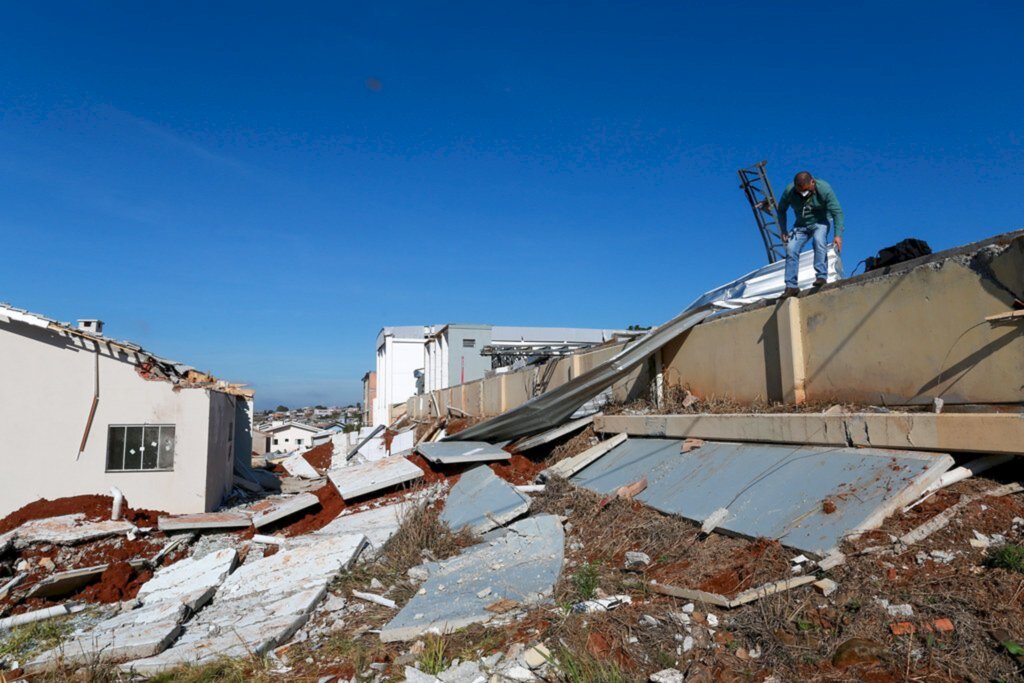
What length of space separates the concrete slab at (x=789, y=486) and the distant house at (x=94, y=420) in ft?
26.0

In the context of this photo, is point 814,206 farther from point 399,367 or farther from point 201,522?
point 399,367

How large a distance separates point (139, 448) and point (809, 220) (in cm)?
1109

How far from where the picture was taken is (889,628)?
12.1ft

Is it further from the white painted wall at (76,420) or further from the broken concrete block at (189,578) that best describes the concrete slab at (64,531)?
the broken concrete block at (189,578)

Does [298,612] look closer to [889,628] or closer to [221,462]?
[889,628]

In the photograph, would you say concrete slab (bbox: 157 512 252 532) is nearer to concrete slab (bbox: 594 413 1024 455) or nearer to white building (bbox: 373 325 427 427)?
concrete slab (bbox: 594 413 1024 455)

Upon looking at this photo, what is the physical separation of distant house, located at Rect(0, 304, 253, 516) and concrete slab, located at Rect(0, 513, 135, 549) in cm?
95

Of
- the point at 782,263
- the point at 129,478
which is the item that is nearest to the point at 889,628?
the point at 782,263

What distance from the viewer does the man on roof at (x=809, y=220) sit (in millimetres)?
6992

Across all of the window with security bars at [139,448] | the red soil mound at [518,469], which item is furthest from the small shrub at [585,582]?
the window with security bars at [139,448]

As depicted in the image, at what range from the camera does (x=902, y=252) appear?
6.30 m

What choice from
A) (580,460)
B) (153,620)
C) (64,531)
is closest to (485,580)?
(580,460)

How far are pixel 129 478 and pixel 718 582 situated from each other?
10533 mm

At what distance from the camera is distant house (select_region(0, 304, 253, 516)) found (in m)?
11.2
